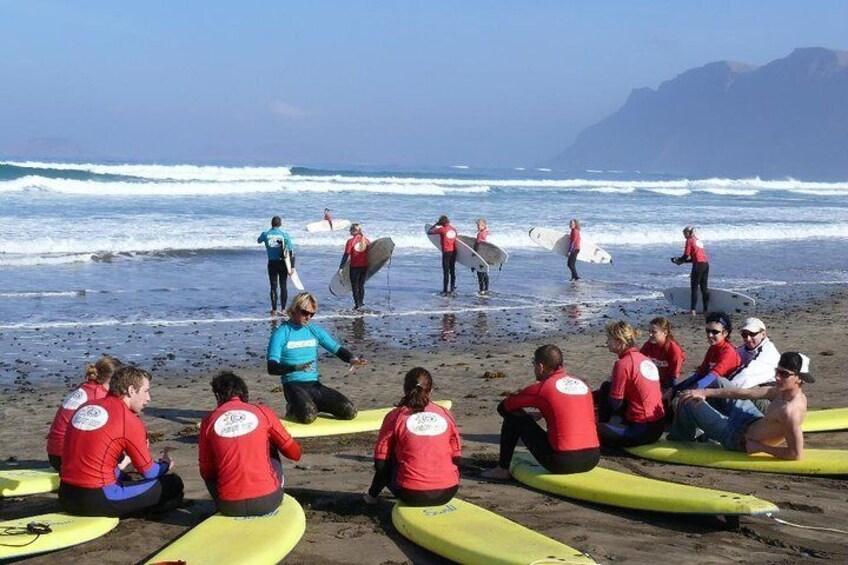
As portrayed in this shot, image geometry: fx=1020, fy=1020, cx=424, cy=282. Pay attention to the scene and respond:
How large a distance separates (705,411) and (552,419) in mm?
1787

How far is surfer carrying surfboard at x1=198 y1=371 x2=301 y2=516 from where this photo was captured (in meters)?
6.39

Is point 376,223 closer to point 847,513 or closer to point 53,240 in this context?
point 53,240

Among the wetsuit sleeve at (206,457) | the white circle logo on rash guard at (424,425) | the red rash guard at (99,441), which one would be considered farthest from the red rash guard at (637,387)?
the red rash guard at (99,441)

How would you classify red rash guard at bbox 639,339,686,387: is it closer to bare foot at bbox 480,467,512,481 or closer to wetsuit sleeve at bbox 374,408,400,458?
bare foot at bbox 480,467,512,481

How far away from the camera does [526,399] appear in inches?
294

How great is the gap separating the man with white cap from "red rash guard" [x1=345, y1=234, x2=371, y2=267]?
9.76 meters

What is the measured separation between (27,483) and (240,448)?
202cm

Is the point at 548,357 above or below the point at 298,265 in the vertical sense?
above

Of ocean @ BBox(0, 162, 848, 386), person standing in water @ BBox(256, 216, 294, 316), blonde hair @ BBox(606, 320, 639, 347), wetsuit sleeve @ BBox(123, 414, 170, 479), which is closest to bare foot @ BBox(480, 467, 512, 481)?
blonde hair @ BBox(606, 320, 639, 347)

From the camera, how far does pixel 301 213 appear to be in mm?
38844

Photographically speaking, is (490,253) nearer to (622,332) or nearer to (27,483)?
(622,332)

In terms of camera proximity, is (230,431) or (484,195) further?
(484,195)

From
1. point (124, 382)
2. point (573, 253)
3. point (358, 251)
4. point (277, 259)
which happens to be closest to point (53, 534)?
point (124, 382)

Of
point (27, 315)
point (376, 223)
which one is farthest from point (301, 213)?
point (27, 315)
